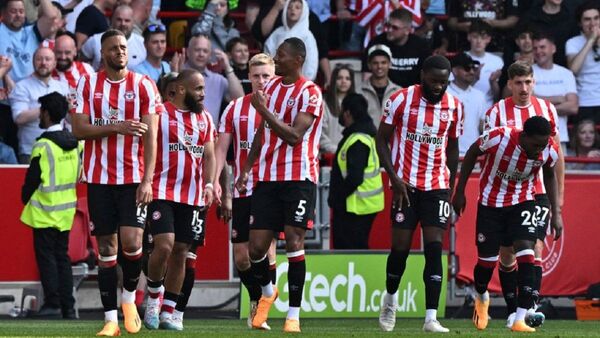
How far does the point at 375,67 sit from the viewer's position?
18.8 metres

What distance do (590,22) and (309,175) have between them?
27.3 ft

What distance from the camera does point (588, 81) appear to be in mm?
20031

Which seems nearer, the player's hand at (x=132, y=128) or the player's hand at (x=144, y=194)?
the player's hand at (x=144, y=194)

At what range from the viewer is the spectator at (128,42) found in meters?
18.2

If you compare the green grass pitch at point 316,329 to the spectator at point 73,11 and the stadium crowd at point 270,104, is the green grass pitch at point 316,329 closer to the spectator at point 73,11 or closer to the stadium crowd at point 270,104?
the stadium crowd at point 270,104

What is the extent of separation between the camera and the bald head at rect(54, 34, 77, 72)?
17531 millimetres

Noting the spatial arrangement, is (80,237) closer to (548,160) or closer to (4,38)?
(4,38)

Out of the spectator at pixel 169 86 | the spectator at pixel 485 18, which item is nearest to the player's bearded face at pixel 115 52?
the spectator at pixel 169 86

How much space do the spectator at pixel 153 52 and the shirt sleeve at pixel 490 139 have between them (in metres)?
5.64

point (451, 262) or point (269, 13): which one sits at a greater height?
point (269, 13)

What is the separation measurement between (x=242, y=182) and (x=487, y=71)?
736cm

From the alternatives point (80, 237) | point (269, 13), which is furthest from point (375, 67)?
point (80, 237)

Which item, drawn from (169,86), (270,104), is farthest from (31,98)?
(270,104)

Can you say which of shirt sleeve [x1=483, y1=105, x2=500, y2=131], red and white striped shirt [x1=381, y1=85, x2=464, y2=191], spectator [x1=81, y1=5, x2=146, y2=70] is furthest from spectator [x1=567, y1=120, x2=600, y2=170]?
red and white striped shirt [x1=381, y1=85, x2=464, y2=191]
